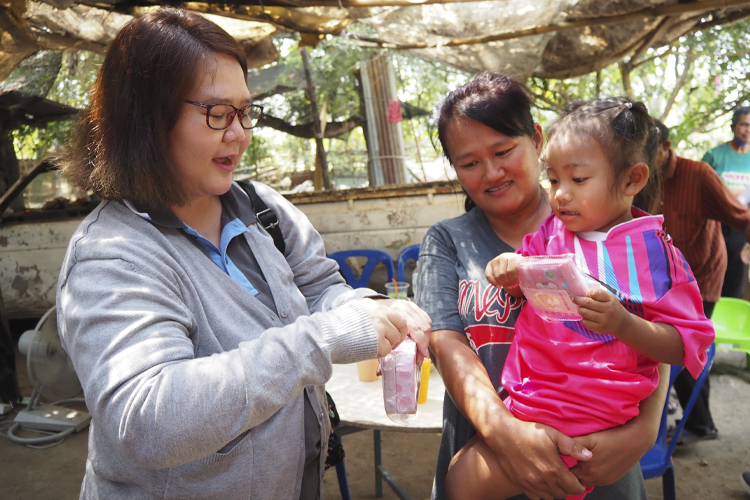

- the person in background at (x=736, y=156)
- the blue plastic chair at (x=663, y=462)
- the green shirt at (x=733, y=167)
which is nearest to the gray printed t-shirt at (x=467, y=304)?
the blue plastic chair at (x=663, y=462)

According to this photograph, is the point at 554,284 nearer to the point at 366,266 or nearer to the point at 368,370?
the point at 368,370

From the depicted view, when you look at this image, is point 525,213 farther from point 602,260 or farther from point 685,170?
point 685,170

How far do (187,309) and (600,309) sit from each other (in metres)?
0.94

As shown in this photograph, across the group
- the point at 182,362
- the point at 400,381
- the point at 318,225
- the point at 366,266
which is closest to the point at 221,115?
the point at 182,362

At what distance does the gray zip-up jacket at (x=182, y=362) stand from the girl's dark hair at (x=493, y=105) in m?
0.82

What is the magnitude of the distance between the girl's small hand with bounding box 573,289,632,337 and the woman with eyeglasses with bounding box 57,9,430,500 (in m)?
0.41

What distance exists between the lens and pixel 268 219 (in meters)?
1.60

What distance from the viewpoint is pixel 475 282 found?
1652 millimetres

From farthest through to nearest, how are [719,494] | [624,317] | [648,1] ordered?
[648,1] → [719,494] → [624,317]

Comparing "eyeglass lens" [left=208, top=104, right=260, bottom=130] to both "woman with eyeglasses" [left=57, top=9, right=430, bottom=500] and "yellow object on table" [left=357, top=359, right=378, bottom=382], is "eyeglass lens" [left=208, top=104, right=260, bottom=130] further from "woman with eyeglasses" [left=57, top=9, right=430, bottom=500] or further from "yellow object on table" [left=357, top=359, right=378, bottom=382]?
"yellow object on table" [left=357, top=359, right=378, bottom=382]

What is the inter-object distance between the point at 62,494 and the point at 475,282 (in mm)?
3478

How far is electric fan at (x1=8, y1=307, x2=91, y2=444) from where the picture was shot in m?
3.99

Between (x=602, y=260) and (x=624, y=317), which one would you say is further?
(x=602, y=260)

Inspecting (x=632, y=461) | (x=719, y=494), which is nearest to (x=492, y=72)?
(x=632, y=461)
